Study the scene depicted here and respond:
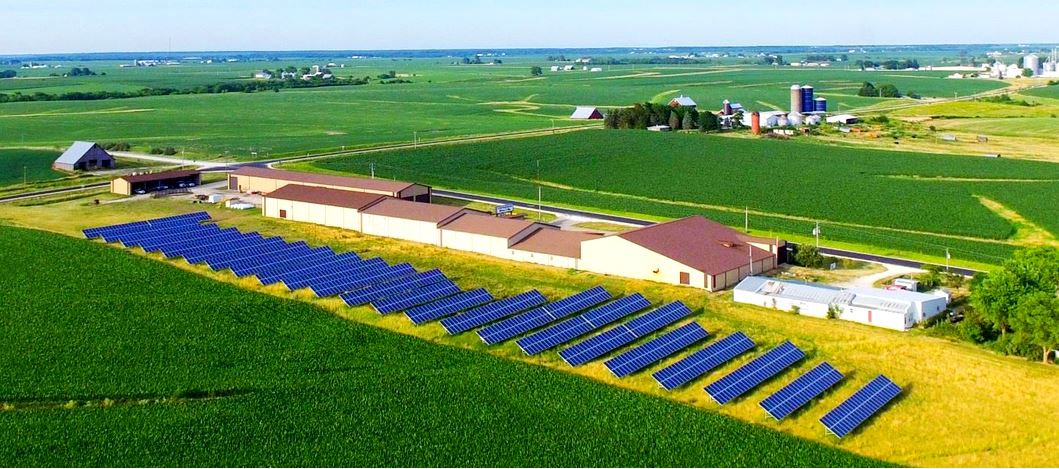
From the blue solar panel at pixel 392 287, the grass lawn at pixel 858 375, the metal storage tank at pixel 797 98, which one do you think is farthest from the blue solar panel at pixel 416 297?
the metal storage tank at pixel 797 98

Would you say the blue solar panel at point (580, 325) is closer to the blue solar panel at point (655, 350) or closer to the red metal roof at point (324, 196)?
the blue solar panel at point (655, 350)

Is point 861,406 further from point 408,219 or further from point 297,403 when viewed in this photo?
point 408,219

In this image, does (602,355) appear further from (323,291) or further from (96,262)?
(96,262)

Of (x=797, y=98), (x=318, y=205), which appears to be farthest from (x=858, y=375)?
(x=797, y=98)

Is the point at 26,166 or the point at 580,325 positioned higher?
the point at 26,166

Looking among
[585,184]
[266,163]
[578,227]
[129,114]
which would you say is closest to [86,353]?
[578,227]
